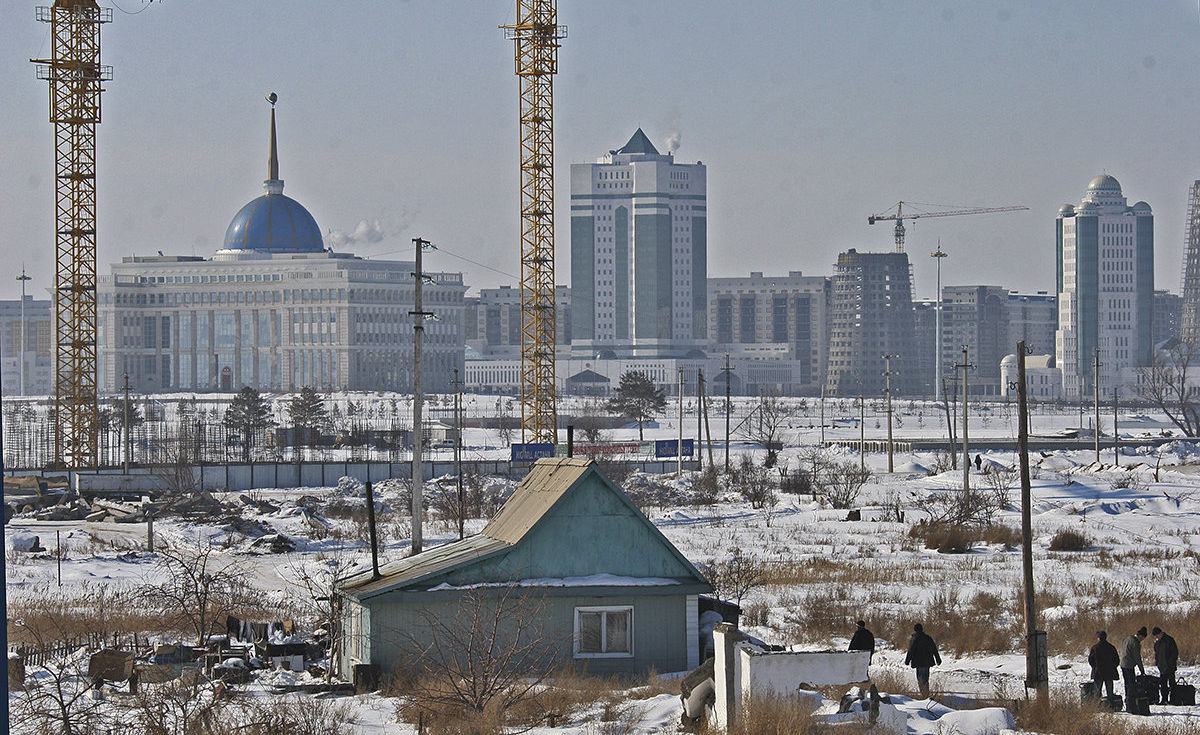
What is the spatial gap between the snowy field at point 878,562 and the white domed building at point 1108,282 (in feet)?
410

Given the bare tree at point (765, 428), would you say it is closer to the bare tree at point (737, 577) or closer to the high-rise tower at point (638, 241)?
the bare tree at point (737, 577)

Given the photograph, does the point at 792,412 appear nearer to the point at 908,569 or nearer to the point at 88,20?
the point at 88,20

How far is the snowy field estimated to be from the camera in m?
17.9

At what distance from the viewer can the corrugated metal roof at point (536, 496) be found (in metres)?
18.7

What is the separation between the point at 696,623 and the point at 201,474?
39.7 metres

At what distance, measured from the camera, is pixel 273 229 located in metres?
154

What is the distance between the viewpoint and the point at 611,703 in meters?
15.9

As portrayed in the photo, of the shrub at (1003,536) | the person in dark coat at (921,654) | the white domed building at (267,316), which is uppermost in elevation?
the white domed building at (267,316)

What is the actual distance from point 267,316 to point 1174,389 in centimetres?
8549

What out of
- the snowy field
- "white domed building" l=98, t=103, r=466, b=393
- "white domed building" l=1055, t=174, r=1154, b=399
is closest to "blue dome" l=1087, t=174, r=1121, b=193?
"white domed building" l=1055, t=174, r=1154, b=399

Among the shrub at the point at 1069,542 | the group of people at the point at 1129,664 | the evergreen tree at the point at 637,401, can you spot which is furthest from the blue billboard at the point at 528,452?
the group of people at the point at 1129,664

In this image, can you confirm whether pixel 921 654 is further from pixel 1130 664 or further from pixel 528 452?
pixel 528 452

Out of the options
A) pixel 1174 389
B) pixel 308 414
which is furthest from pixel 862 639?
pixel 1174 389

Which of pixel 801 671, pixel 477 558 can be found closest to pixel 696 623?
pixel 477 558
